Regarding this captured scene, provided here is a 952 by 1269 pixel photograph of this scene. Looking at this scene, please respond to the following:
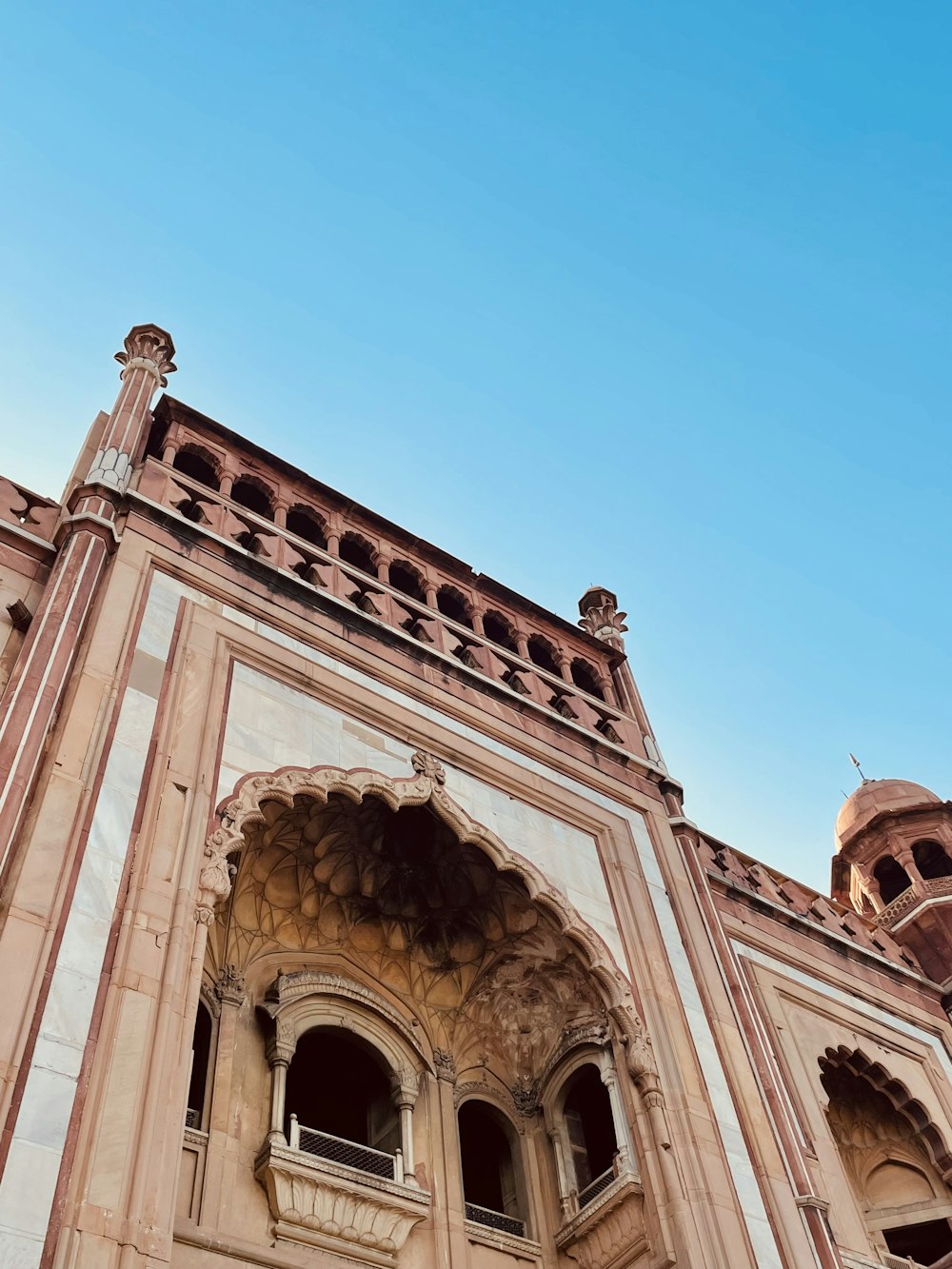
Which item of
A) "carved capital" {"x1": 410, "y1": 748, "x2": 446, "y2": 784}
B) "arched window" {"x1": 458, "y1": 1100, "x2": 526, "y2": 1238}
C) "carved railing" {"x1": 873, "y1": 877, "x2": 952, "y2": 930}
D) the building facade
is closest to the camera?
the building facade

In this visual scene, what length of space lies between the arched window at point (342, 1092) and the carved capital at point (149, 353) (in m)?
6.98

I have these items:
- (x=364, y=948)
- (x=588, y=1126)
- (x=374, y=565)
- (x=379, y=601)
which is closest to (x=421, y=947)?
(x=364, y=948)

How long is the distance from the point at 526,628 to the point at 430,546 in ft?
5.09

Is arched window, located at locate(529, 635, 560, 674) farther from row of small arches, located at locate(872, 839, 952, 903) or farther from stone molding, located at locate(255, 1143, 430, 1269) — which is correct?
row of small arches, located at locate(872, 839, 952, 903)

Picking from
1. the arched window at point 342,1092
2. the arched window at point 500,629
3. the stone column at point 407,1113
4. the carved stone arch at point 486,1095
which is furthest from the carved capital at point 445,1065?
the arched window at point 500,629

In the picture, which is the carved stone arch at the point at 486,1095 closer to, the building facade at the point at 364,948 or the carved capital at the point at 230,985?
the building facade at the point at 364,948

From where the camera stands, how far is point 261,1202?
384 inches

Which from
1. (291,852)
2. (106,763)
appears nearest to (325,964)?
(291,852)

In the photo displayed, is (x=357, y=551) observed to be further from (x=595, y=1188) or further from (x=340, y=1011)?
(x=595, y=1188)

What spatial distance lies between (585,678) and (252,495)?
4.61 meters

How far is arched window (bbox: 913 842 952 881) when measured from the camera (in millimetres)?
19875

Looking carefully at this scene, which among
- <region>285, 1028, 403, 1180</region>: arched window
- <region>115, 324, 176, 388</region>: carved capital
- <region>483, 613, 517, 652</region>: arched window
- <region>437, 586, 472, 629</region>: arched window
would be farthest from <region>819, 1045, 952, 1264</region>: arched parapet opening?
<region>115, 324, 176, 388</region>: carved capital

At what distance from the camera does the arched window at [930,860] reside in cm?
1988

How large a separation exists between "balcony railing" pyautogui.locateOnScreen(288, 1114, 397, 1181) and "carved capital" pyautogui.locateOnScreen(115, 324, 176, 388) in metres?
7.77
